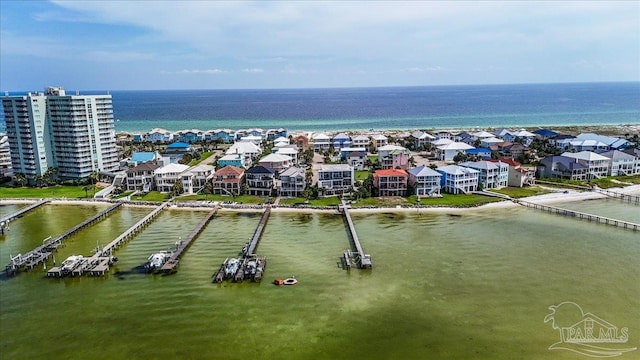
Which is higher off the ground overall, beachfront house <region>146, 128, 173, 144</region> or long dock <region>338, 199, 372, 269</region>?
beachfront house <region>146, 128, 173, 144</region>

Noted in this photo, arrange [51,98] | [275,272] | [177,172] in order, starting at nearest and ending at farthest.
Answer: [275,272]
[177,172]
[51,98]

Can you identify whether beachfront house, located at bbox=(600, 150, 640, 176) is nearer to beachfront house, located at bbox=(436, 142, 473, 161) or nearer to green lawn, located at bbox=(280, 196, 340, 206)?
beachfront house, located at bbox=(436, 142, 473, 161)

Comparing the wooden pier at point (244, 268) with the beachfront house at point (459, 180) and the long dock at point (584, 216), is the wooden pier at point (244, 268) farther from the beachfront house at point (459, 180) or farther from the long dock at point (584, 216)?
the long dock at point (584, 216)

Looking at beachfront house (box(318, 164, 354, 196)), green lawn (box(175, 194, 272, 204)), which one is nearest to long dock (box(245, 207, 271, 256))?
green lawn (box(175, 194, 272, 204))

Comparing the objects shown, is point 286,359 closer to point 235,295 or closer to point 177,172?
point 235,295

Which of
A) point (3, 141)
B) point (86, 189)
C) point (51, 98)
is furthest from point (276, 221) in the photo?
point (3, 141)

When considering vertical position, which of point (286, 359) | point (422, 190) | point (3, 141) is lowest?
point (286, 359)
